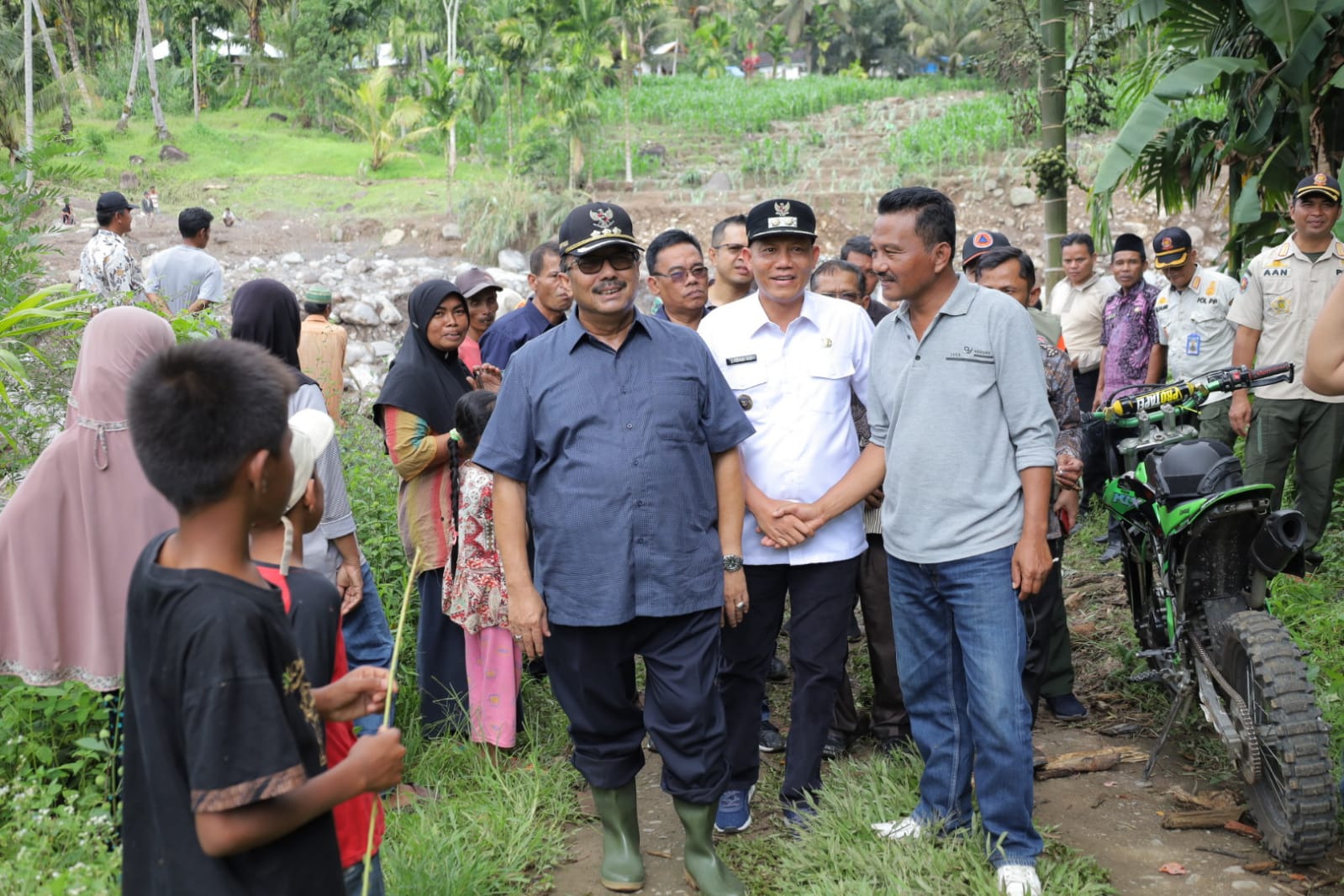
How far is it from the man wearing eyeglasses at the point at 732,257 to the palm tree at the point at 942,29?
137ft

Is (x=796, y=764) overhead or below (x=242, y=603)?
below

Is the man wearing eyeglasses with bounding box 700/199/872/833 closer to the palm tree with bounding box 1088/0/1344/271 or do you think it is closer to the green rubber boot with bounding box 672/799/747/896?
the green rubber boot with bounding box 672/799/747/896

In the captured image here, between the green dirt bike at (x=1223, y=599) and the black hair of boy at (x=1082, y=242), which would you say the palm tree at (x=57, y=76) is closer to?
the black hair of boy at (x=1082, y=242)

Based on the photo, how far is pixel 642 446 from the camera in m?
3.33

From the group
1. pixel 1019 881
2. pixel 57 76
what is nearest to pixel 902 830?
pixel 1019 881

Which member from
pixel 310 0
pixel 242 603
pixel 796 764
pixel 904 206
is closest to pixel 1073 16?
pixel 904 206

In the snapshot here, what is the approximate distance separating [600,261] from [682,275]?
1226 millimetres

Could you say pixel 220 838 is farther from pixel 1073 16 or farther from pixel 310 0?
pixel 310 0

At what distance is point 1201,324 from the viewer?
7.00 m

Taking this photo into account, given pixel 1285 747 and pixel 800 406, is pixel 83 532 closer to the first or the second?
pixel 800 406

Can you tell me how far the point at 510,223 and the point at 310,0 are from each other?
18890mm

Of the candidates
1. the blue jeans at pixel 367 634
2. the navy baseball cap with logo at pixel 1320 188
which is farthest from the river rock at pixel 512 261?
the blue jeans at pixel 367 634

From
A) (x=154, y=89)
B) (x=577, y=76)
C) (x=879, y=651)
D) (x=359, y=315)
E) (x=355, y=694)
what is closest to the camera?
(x=355, y=694)

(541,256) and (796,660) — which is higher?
(541,256)
